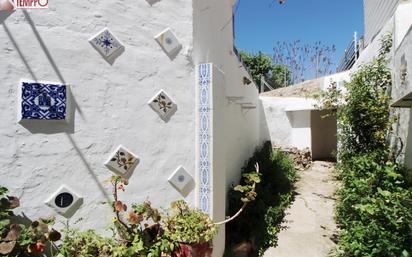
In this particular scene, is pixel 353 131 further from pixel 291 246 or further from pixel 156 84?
pixel 156 84

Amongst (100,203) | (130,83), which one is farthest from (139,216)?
(130,83)

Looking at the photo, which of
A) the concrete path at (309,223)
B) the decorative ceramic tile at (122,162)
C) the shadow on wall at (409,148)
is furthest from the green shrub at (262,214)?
the shadow on wall at (409,148)

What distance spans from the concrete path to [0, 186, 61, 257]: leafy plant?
342cm

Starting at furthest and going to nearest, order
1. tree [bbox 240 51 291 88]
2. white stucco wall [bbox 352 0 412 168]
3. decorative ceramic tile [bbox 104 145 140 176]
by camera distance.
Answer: tree [bbox 240 51 291 88], white stucco wall [bbox 352 0 412 168], decorative ceramic tile [bbox 104 145 140 176]

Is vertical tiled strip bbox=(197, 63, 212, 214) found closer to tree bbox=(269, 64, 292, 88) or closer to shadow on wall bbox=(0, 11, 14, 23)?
shadow on wall bbox=(0, 11, 14, 23)

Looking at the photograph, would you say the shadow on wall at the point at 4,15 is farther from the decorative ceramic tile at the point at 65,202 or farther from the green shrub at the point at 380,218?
the green shrub at the point at 380,218

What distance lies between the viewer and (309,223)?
5754 mm

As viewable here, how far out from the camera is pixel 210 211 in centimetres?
337

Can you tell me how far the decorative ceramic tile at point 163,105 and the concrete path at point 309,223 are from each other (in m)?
2.92

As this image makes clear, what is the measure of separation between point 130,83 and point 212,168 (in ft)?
4.29

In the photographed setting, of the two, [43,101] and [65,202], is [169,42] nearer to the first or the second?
[43,101]

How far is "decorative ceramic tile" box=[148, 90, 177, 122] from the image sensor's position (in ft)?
10.2

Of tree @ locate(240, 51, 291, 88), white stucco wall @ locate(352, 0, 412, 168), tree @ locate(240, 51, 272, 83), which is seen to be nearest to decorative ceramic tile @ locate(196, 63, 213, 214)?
white stucco wall @ locate(352, 0, 412, 168)

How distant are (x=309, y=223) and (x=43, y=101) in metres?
5.15
